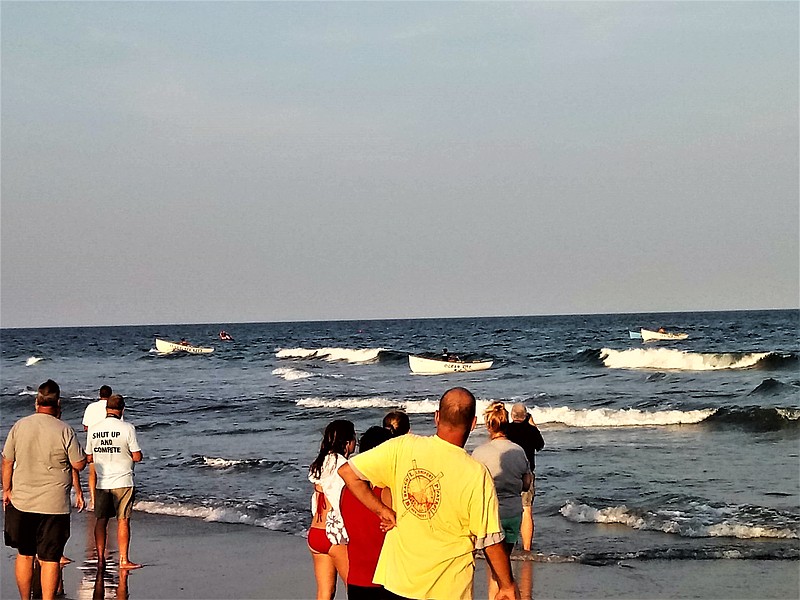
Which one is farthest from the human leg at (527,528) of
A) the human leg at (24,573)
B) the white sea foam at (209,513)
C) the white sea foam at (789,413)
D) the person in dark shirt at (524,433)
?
the white sea foam at (789,413)

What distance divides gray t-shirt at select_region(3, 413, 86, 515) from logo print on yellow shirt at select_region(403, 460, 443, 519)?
3.76 m

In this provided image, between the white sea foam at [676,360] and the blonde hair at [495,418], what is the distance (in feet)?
102

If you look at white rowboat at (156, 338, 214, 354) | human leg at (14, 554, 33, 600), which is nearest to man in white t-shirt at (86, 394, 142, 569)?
human leg at (14, 554, 33, 600)

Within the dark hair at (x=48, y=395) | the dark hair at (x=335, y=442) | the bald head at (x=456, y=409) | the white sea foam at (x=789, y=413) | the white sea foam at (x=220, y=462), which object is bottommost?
the white sea foam at (x=220, y=462)

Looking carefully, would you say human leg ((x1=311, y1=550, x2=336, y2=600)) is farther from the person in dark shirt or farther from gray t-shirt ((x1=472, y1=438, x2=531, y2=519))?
the person in dark shirt

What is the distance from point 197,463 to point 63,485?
1019 cm

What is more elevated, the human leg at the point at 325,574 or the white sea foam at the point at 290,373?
the human leg at the point at 325,574

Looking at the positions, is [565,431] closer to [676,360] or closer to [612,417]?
[612,417]

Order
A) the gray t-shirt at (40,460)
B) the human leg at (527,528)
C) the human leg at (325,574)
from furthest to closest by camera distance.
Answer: the human leg at (527,528) → the gray t-shirt at (40,460) → the human leg at (325,574)

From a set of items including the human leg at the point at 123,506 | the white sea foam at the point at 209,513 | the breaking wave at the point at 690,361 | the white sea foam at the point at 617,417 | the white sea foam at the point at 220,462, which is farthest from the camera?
the breaking wave at the point at 690,361

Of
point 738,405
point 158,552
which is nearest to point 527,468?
point 158,552

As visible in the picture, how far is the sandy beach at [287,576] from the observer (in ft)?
28.3

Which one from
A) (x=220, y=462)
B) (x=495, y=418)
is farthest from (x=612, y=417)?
(x=495, y=418)

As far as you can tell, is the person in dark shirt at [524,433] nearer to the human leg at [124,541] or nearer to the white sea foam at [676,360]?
the human leg at [124,541]
